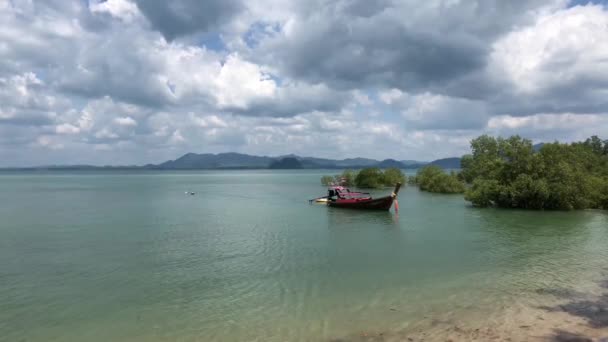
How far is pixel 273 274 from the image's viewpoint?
789 inches

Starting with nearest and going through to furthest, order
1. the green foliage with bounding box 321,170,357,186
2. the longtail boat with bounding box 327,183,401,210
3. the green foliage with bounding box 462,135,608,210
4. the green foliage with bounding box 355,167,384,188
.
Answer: the green foliage with bounding box 462,135,608,210, the longtail boat with bounding box 327,183,401,210, the green foliage with bounding box 355,167,384,188, the green foliage with bounding box 321,170,357,186

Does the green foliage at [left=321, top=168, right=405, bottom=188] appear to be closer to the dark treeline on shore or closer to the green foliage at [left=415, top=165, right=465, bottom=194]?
the green foliage at [left=415, top=165, right=465, bottom=194]

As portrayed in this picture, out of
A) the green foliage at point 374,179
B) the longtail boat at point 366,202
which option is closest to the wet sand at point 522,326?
the longtail boat at point 366,202

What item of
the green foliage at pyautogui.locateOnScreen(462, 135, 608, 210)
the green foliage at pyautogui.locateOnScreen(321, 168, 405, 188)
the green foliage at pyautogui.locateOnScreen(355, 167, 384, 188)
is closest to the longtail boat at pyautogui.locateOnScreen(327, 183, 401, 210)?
the green foliage at pyautogui.locateOnScreen(462, 135, 608, 210)

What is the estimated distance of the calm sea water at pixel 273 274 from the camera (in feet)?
44.8

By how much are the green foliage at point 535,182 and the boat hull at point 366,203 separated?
11.6 meters

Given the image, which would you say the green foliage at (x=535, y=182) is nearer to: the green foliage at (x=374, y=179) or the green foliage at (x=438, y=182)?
the green foliage at (x=438, y=182)

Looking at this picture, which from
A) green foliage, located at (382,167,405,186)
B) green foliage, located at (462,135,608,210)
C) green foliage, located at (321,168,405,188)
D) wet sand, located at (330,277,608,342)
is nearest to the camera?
wet sand, located at (330,277,608,342)

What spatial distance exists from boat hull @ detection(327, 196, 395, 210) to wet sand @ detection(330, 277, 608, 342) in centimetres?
3255

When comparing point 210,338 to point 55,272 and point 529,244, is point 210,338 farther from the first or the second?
point 529,244

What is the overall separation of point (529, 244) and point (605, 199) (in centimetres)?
2620

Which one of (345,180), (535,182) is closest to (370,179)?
(345,180)

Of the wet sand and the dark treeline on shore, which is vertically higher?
the dark treeline on shore

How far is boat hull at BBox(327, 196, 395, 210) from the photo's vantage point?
1863 inches
